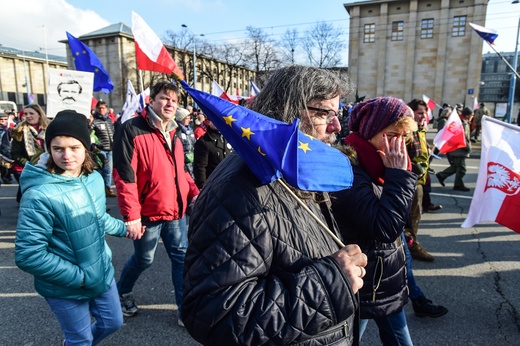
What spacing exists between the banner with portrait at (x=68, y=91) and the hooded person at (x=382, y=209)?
4.56 meters

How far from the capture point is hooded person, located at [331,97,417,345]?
71.9 inches

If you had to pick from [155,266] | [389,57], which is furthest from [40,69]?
[155,266]

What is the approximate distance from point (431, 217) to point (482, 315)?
Answer: 3271 mm

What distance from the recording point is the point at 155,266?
4.25m

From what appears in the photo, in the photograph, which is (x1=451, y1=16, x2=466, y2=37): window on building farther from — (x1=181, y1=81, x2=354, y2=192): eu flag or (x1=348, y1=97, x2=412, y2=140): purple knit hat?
(x1=181, y1=81, x2=354, y2=192): eu flag

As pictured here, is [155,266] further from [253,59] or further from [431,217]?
[253,59]

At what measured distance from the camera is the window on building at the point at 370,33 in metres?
37.8

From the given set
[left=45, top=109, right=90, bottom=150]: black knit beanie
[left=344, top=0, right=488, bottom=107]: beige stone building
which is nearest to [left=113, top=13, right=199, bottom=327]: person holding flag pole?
[left=45, top=109, right=90, bottom=150]: black knit beanie

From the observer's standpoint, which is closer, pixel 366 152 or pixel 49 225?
pixel 49 225

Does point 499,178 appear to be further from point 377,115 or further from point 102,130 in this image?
point 102,130

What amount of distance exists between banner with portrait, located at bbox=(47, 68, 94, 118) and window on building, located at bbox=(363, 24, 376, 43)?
37.9 metres

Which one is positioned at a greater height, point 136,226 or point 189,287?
point 189,287

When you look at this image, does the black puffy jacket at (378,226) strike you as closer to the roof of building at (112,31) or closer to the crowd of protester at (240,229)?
the crowd of protester at (240,229)

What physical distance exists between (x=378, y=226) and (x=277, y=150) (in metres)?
0.92
